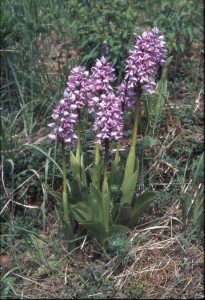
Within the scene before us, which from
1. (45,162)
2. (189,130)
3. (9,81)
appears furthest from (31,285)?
(9,81)

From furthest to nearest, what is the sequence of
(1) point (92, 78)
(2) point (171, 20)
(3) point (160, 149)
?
(2) point (171, 20)
(3) point (160, 149)
(1) point (92, 78)

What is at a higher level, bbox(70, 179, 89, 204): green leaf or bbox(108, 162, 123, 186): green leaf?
bbox(108, 162, 123, 186): green leaf

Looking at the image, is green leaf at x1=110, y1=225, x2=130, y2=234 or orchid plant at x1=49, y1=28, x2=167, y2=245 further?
green leaf at x1=110, y1=225, x2=130, y2=234

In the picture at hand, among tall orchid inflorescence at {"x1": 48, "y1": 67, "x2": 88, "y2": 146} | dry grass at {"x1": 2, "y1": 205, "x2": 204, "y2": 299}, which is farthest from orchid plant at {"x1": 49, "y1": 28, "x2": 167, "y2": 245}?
dry grass at {"x1": 2, "y1": 205, "x2": 204, "y2": 299}

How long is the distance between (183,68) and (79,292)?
209cm

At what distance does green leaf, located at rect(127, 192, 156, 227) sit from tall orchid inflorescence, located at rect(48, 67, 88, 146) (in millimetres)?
468

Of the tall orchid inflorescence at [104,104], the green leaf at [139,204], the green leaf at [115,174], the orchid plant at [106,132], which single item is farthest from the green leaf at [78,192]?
the tall orchid inflorescence at [104,104]

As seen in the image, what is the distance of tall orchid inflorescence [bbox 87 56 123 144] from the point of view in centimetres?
268

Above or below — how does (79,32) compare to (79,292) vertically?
above

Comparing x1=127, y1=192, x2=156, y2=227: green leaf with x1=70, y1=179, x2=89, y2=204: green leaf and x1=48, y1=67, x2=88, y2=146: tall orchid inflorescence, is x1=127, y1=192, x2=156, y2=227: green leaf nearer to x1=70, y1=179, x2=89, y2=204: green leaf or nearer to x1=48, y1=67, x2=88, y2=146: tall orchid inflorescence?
x1=70, y1=179, x2=89, y2=204: green leaf

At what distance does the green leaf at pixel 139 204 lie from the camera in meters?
3.00

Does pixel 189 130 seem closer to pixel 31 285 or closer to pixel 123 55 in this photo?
pixel 123 55

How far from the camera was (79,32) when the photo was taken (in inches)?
163

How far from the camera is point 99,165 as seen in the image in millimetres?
2967
